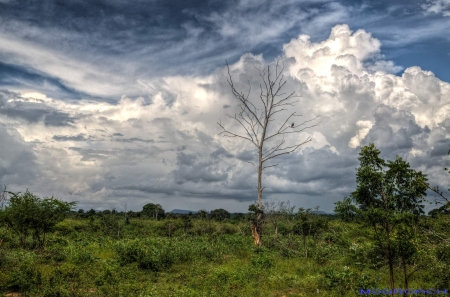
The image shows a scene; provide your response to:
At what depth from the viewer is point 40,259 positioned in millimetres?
15422

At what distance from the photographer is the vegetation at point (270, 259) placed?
970 centimetres

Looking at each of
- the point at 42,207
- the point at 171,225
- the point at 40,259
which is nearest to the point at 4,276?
the point at 40,259

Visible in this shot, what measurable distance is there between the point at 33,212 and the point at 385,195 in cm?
1665

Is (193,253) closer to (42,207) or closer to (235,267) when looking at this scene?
(235,267)

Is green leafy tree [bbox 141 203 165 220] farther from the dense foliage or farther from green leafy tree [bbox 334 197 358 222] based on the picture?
green leafy tree [bbox 334 197 358 222]

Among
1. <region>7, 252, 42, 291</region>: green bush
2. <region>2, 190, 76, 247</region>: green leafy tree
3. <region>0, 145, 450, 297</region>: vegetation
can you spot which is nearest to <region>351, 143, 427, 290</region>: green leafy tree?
<region>0, 145, 450, 297</region>: vegetation

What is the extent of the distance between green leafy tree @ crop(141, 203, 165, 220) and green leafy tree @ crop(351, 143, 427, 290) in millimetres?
44055

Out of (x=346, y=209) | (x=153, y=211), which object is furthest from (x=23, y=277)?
(x=153, y=211)

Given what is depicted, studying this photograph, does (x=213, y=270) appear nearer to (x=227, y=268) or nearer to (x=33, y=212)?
(x=227, y=268)

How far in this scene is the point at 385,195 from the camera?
33.3 feet

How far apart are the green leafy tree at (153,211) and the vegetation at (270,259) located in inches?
1188

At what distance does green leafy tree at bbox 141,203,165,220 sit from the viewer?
5324 centimetres

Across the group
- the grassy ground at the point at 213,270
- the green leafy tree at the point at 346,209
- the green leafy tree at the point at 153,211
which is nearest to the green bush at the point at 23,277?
the grassy ground at the point at 213,270

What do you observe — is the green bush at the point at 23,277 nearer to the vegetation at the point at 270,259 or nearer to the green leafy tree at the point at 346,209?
the vegetation at the point at 270,259
